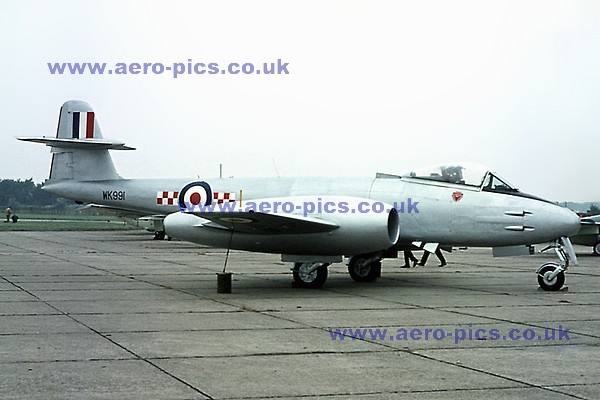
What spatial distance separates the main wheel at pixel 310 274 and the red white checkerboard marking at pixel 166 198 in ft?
14.6

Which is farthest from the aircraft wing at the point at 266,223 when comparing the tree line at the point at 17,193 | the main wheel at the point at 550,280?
the tree line at the point at 17,193

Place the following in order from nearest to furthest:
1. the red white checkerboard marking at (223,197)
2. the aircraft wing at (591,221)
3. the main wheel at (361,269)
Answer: the main wheel at (361,269) < the red white checkerboard marking at (223,197) < the aircraft wing at (591,221)

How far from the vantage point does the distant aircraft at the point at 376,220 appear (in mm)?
13938

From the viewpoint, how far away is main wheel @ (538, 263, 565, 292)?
14.6 m

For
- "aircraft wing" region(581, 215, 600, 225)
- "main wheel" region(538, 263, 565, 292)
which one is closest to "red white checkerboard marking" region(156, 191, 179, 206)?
"main wheel" region(538, 263, 565, 292)

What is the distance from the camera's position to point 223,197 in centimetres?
1717

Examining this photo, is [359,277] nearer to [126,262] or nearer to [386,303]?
[386,303]

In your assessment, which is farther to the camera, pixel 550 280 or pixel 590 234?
pixel 590 234

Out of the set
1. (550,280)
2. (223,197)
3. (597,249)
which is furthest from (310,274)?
(597,249)

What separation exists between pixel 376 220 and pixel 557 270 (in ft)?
10.9

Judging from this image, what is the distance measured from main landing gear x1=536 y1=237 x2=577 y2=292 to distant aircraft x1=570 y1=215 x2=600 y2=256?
13.6 m

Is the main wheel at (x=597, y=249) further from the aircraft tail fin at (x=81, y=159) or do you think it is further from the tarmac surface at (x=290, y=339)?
the aircraft tail fin at (x=81, y=159)

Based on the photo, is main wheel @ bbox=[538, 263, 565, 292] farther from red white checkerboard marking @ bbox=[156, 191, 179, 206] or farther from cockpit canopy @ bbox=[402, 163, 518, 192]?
red white checkerboard marking @ bbox=[156, 191, 179, 206]

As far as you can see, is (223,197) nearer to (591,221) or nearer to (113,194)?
(113,194)
